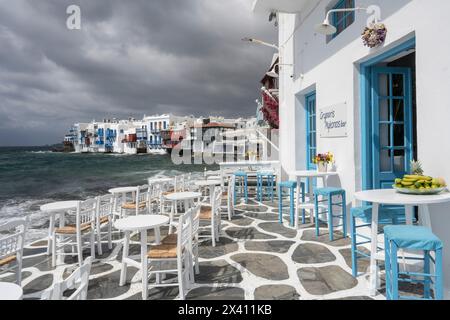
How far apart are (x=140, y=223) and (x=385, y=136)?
393 centimetres

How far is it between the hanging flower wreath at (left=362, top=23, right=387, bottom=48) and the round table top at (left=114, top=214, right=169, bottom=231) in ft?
12.0

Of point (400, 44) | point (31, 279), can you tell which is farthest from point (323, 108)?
point (31, 279)

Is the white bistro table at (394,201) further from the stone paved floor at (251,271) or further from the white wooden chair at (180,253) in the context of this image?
the white wooden chair at (180,253)

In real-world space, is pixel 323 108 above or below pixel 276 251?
above

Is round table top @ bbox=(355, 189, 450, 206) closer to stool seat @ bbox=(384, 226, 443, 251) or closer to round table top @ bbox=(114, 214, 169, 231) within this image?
stool seat @ bbox=(384, 226, 443, 251)

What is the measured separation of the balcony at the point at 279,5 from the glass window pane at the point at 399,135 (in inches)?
147

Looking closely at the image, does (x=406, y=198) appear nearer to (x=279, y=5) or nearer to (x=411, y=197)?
(x=411, y=197)

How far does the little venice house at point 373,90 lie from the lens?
303 cm

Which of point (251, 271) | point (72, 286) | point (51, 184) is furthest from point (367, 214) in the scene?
point (51, 184)

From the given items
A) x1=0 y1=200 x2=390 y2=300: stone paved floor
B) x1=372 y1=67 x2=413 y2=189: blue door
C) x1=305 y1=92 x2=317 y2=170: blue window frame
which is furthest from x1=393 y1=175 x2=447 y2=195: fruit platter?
x1=305 y1=92 x2=317 y2=170: blue window frame

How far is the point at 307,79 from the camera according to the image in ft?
21.4
